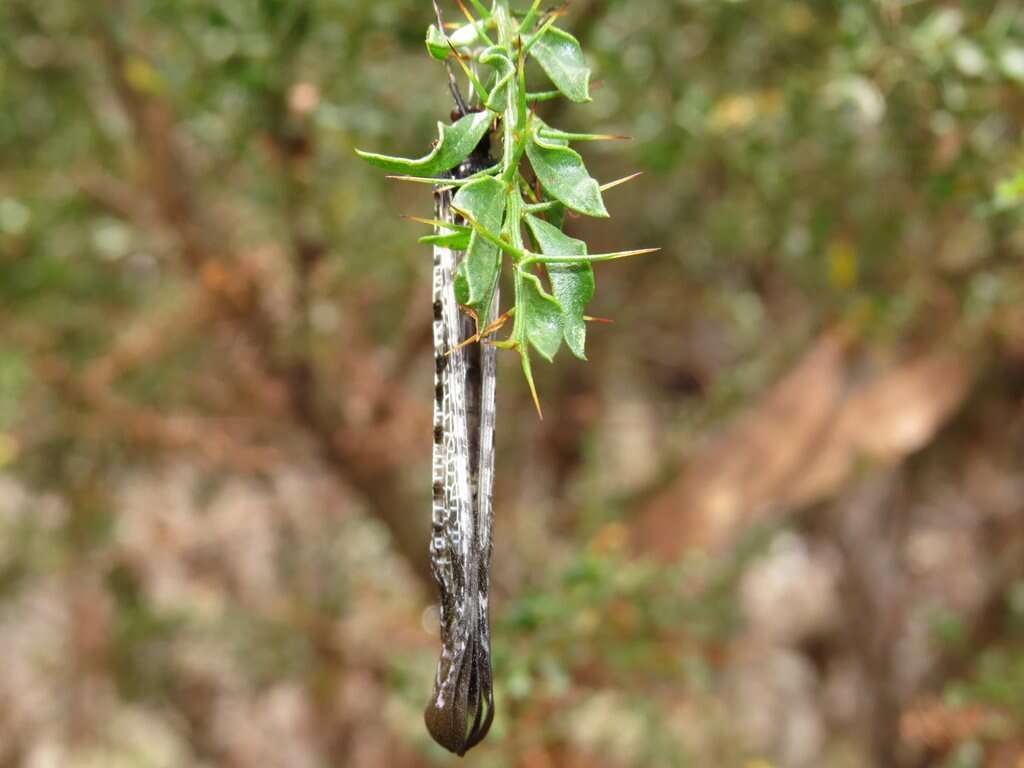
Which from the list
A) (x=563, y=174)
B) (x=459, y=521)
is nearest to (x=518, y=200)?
(x=563, y=174)

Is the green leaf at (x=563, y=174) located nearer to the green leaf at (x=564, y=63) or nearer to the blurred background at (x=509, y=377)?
the green leaf at (x=564, y=63)

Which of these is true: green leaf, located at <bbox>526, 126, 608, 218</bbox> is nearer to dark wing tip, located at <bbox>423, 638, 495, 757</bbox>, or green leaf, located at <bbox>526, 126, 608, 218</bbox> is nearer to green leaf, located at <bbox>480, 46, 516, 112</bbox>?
green leaf, located at <bbox>480, 46, 516, 112</bbox>

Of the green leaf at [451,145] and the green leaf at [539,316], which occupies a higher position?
the green leaf at [451,145]

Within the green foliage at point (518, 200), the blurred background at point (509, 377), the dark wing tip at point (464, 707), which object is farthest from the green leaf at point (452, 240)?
the blurred background at point (509, 377)

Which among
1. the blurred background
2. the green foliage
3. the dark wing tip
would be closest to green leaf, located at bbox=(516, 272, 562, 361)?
the green foliage

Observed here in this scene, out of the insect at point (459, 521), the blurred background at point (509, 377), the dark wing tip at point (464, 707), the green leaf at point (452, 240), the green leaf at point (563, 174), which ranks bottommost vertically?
the dark wing tip at point (464, 707)

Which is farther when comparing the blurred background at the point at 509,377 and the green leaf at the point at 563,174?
the blurred background at the point at 509,377
